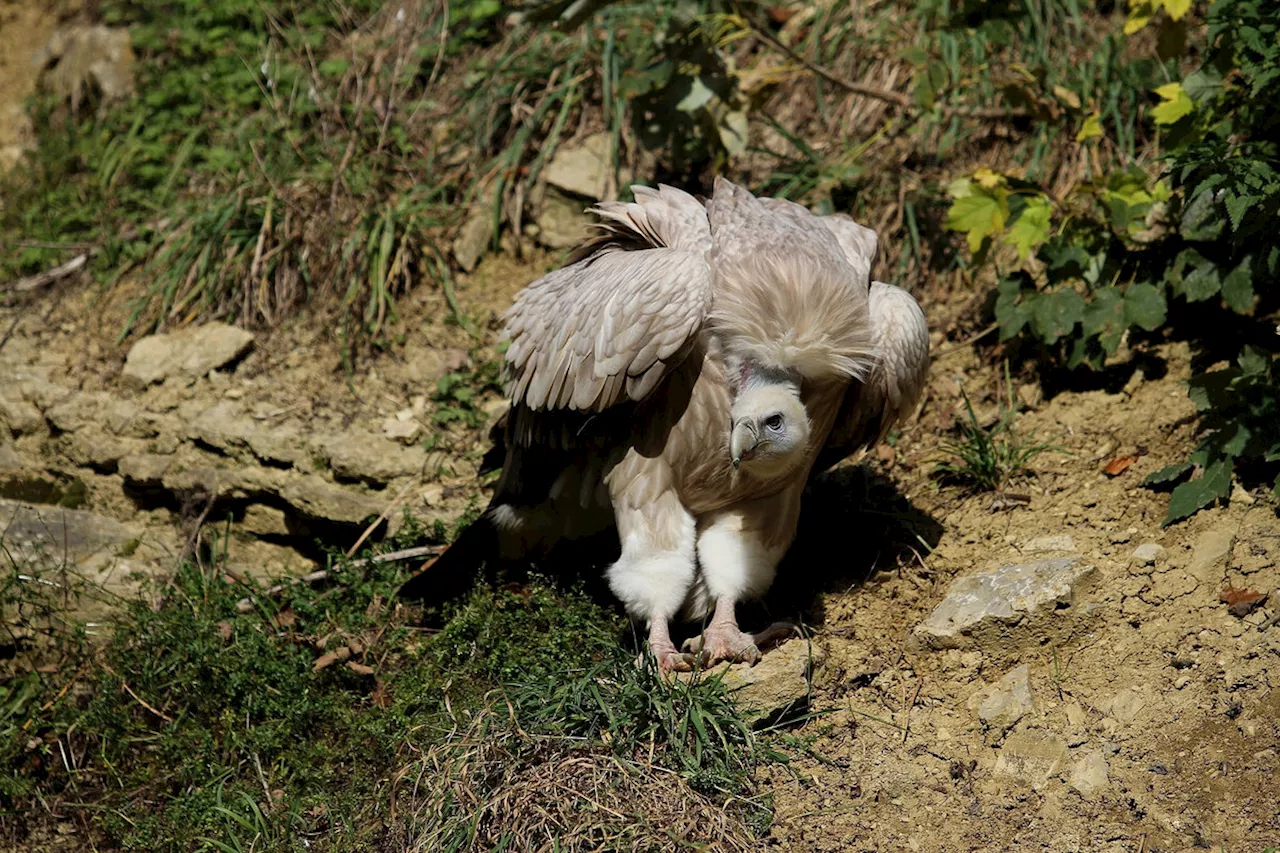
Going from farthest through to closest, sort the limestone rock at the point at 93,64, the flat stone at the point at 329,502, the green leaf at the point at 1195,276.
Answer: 1. the limestone rock at the point at 93,64
2. the flat stone at the point at 329,502
3. the green leaf at the point at 1195,276

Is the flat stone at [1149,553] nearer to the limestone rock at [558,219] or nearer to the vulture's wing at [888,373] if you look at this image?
the vulture's wing at [888,373]

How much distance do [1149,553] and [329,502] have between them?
3.18 meters

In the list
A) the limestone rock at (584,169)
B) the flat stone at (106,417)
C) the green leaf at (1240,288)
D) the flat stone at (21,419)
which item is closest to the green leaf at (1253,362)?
the green leaf at (1240,288)

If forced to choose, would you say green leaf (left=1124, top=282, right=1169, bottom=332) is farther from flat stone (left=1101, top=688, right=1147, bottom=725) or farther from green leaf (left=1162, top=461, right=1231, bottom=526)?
flat stone (left=1101, top=688, right=1147, bottom=725)

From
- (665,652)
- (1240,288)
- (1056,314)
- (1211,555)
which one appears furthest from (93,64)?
(1211,555)

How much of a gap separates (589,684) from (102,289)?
3.93 metres

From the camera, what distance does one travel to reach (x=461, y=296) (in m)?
6.21

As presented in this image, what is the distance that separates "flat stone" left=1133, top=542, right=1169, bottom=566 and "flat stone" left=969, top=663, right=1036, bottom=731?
55 cm

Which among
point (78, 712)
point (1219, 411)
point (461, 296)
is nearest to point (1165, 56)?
point (1219, 411)

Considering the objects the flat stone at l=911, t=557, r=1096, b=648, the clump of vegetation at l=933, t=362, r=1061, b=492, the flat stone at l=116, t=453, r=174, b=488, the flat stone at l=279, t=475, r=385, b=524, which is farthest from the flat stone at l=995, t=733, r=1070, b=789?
the flat stone at l=116, t=453, r=174, b=488

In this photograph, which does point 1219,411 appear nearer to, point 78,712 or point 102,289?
point 78,712

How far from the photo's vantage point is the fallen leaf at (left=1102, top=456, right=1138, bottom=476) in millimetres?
4543

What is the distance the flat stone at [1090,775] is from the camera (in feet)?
11.3

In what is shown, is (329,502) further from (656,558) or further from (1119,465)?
(1119,465)
